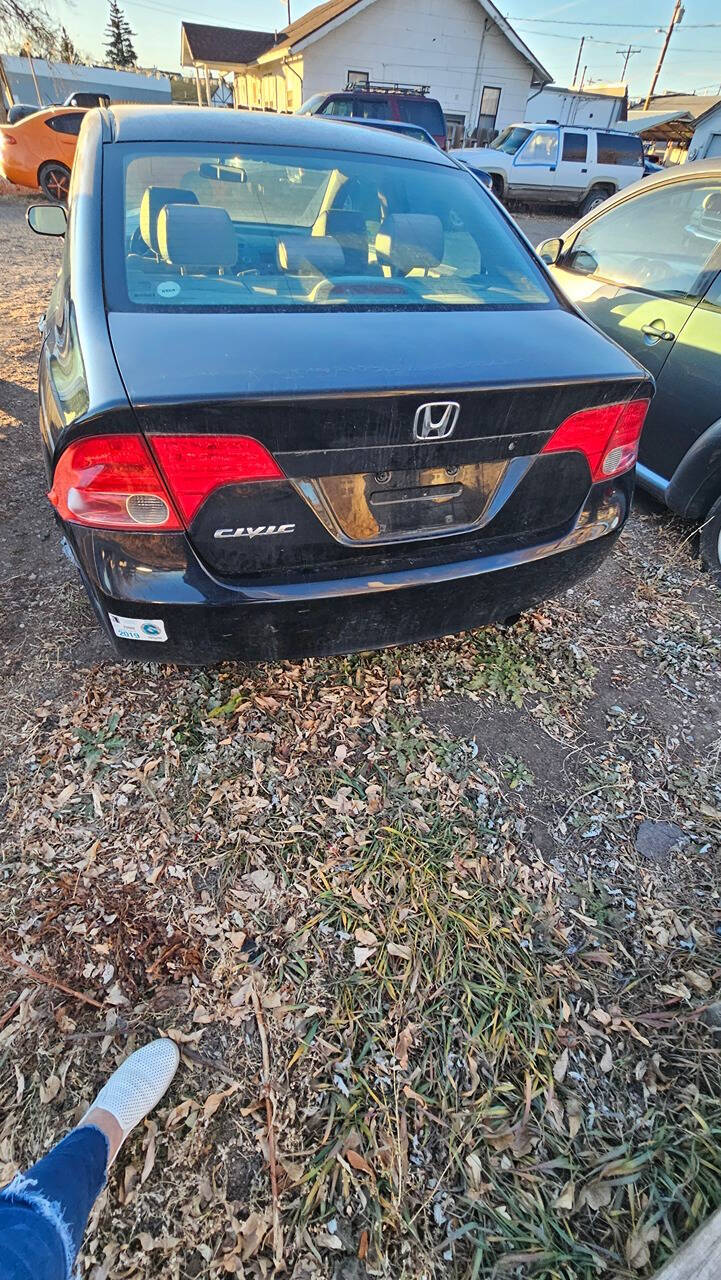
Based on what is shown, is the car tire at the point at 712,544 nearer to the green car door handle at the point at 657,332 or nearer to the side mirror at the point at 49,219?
the green car door handle at the point at 657,332

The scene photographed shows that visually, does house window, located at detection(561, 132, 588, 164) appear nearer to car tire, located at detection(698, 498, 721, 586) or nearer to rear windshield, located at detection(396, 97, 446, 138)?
rear windshield, located at detection(396, 97, 446, 138)

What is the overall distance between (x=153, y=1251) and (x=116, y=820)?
105 cm

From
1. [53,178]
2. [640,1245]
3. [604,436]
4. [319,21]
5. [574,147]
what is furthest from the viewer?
[319,21]

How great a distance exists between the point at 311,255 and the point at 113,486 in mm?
1311

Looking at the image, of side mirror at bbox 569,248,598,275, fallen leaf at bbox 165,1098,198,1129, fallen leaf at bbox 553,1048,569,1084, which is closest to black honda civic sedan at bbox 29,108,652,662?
fallen leaf at bbox 165,1098,198,1129

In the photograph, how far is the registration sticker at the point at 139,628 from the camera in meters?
1.73

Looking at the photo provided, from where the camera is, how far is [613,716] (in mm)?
→ 2555

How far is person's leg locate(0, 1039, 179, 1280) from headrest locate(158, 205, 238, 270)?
7.45ft

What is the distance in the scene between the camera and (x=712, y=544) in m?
3.41

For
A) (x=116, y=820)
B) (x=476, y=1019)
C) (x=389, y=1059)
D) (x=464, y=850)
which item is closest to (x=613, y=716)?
(x=464, y=850)

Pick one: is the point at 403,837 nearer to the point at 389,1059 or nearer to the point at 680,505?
the point at 389,1059

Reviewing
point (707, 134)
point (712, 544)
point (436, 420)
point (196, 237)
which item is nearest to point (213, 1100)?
point (436, 420)

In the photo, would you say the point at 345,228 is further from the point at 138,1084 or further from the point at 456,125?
the point at 456,125

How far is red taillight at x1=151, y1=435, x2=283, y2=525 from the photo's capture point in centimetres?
150
